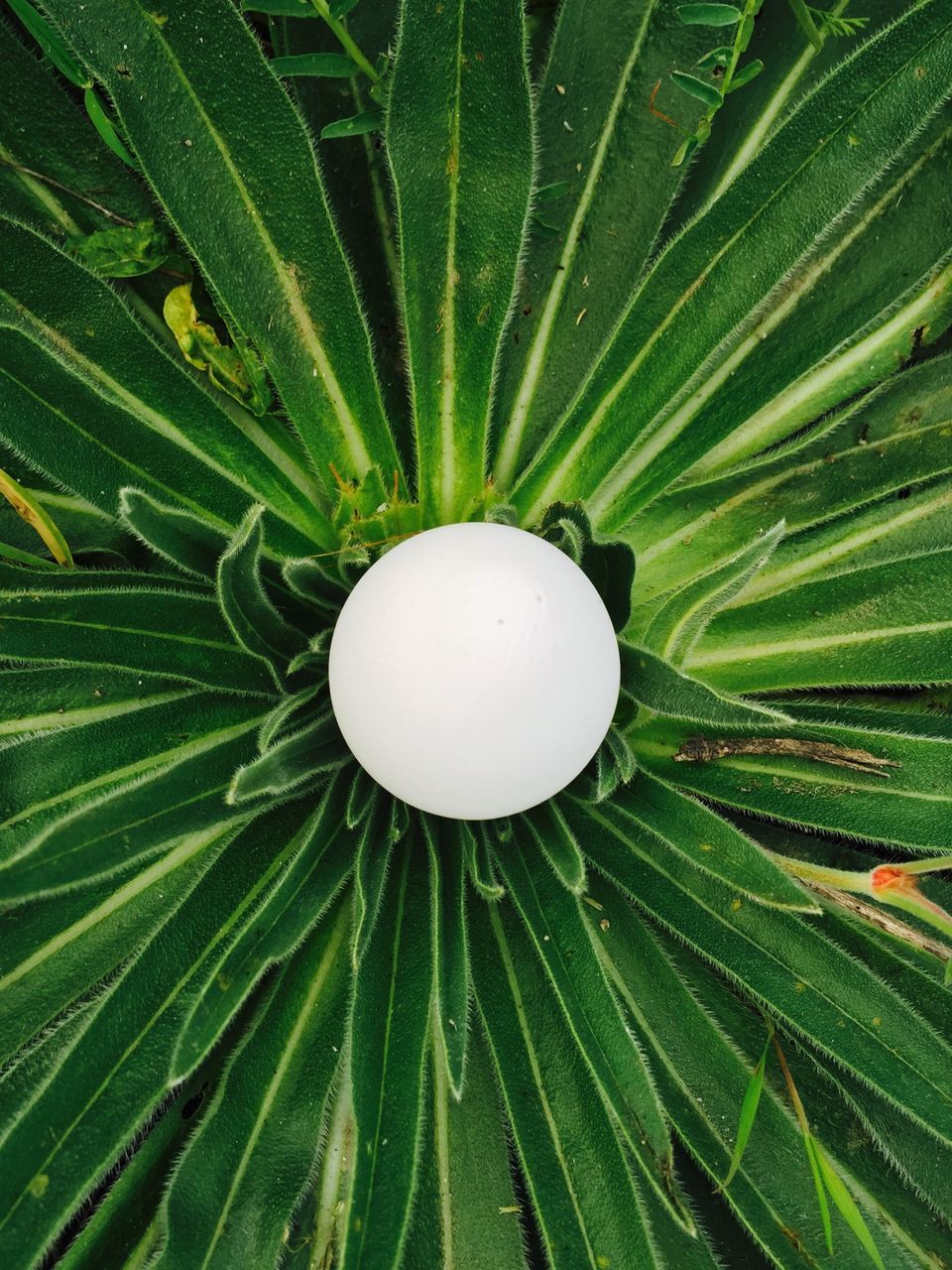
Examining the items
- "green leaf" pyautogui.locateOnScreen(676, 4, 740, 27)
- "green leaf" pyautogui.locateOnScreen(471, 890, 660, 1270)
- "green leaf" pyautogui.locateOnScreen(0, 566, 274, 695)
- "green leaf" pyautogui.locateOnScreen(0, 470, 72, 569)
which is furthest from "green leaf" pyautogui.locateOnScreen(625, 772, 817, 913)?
"green leaf" pyautogui.locateOnScreen(676, 4, 740, 27)

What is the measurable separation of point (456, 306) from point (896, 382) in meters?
0.59

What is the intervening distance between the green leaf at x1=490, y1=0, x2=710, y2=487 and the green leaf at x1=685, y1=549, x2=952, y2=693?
0.28 m

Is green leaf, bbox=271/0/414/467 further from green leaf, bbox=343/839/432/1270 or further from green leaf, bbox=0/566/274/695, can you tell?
Result: green leaf, bbox=343/839/432/1270

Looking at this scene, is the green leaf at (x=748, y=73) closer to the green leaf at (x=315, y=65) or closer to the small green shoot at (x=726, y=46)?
the small green shoot at (x=726, y=46)

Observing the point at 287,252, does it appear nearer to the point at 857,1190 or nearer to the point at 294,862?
the point at 294,862

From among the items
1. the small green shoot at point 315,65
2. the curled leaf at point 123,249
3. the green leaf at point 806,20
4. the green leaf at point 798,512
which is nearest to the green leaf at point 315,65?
the small green shoot at point 315,65

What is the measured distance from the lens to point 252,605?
1.02m

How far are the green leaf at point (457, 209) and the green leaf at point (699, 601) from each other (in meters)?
0.29

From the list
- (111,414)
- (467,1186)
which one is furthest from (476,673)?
(467,1186)

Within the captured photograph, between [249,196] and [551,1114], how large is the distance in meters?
1.07

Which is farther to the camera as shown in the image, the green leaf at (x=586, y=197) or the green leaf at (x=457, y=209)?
the green leaf at (x=586, y=197)

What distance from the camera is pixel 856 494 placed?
4.14 feet

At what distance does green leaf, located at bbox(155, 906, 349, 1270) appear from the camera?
1.04 metres

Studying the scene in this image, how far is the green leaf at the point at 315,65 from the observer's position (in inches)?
44.3
